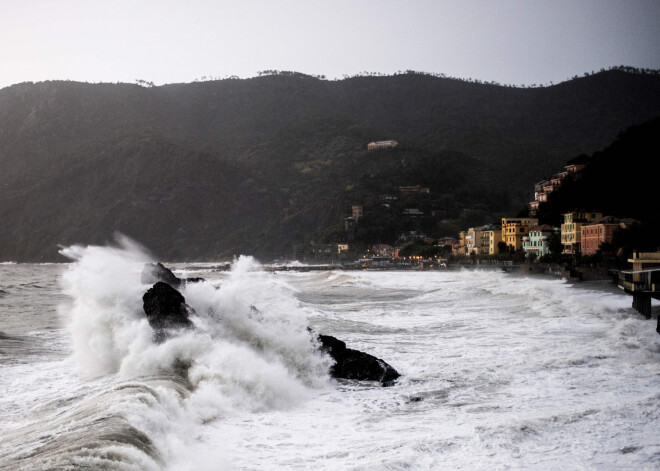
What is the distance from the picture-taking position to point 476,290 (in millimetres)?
34938

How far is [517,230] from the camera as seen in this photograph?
90.1 m

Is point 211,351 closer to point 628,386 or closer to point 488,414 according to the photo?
point 488,414

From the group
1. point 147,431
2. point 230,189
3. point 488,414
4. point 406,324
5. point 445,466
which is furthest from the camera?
point 230,189

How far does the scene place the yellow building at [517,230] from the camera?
89688 mm

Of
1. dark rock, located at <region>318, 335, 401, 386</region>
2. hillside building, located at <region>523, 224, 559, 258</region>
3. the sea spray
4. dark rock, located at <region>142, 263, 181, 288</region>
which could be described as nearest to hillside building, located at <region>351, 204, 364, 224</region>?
hillside building, located at <region>523, 224, 559, 258</region>

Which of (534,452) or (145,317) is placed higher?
(145,317)

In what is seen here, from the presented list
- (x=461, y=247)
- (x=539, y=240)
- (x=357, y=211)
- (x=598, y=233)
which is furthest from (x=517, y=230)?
(x=357, y=211)

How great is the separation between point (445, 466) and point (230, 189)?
181177mm

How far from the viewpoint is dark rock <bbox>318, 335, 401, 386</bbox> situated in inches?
444

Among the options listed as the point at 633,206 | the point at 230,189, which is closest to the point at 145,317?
the point at 633,206

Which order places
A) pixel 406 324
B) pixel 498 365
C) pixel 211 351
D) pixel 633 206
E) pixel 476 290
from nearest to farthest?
pixel 211 351 < pixel 498 365 < pixel 406 324 < pixel 476 290 < pixel 633 206

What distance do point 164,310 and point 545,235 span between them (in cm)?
7622

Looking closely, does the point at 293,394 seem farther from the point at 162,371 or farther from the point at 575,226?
the point at 575,226

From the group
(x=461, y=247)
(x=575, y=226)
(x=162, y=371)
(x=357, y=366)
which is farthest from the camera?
(x=461, y=247)
